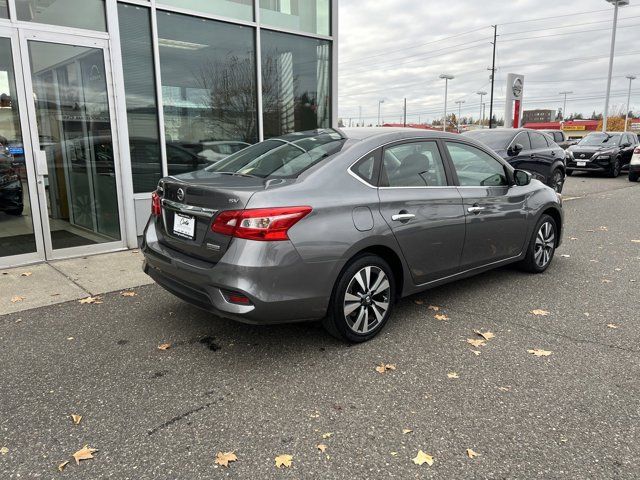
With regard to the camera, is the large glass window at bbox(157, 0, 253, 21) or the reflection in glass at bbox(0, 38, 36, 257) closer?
the reflection in glass at bbox(0, 38, 36, 257)

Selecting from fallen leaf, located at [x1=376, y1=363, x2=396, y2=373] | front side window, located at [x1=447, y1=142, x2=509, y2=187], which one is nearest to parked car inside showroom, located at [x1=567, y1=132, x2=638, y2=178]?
front side window, located at [x1=447, y1=142, x2=509, y2=187]

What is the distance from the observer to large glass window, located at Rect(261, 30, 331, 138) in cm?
819

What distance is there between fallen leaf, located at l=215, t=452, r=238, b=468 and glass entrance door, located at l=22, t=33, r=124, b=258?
4679 mm

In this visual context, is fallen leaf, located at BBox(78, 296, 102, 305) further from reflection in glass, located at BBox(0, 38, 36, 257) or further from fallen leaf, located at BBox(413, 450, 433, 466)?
fallen leaf, located at BBox(413, 450, 433, 466)

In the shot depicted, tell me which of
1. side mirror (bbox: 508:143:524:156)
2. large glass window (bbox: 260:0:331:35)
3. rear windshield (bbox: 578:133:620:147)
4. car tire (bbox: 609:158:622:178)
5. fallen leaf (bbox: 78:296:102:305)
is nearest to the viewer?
fallen leaf (bbox: 78:296:102:305)

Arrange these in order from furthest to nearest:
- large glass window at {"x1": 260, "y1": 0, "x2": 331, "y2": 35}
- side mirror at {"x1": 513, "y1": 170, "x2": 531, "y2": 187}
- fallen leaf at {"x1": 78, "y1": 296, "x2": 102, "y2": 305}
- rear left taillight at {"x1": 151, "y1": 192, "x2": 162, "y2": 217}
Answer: large glass window at {"x1": 260, "y1": 0, "x2": 331, "y2": 35} < side mirror at {"x1": 513, "y1": 170, "x2": 531, "y2": 187} < fallen leaf at {"x1": 78, "y1": 296, "x2": 102, "y2": 305} < rear left taillight at {"x1": 151, "y1": 192, "x2": 162, "y2": 217}

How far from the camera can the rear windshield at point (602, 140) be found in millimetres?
18734

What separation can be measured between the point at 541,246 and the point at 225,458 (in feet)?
14.4

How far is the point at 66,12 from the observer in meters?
6.05

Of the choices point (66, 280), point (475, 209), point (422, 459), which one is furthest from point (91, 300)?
point (475, 209)

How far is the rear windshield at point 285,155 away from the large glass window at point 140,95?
3031mm

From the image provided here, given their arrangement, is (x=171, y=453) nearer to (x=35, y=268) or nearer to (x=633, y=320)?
(x=633, y=320)

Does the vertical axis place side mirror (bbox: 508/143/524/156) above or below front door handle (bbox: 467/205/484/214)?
above

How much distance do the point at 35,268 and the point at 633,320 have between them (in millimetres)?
6198
